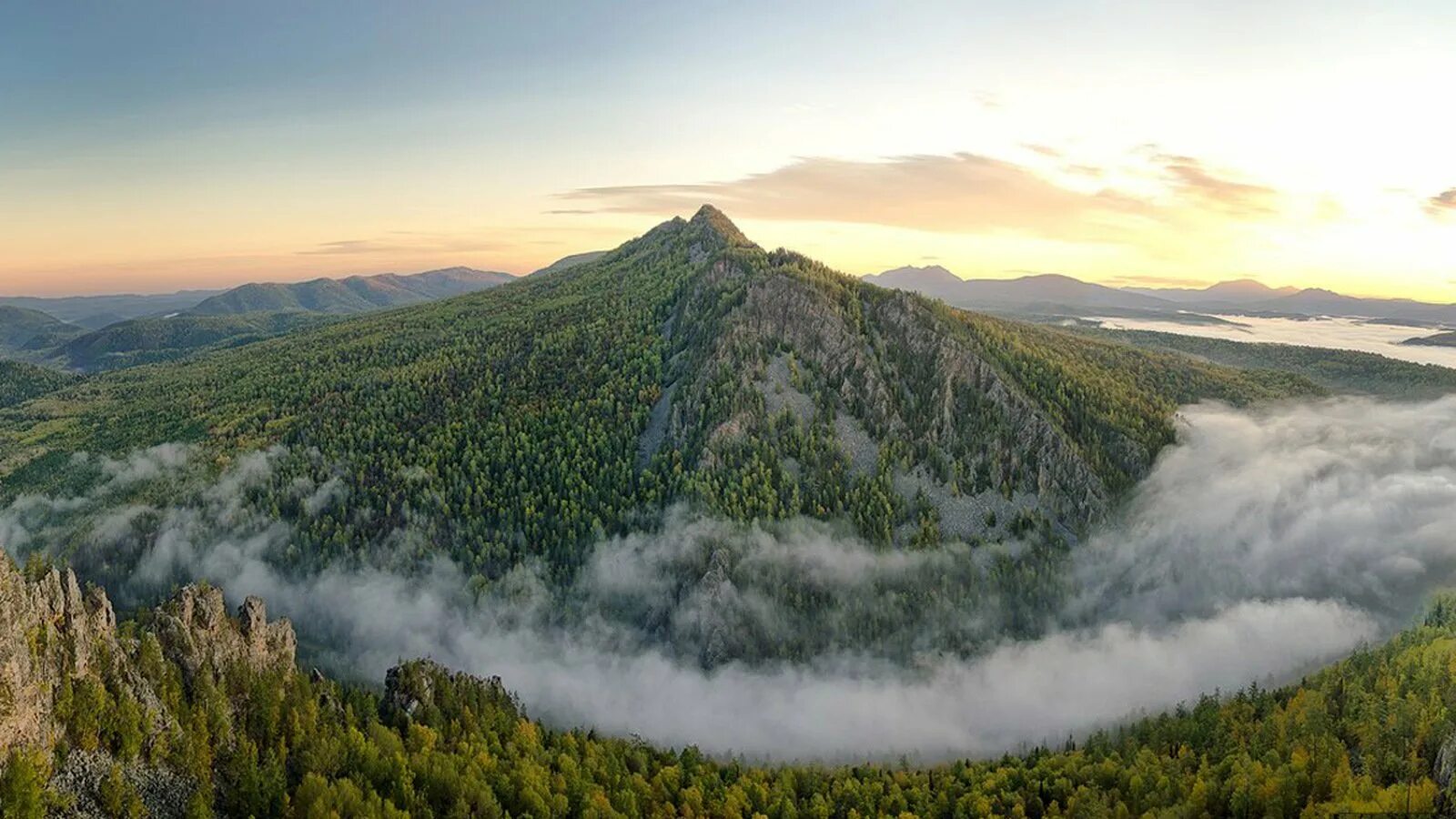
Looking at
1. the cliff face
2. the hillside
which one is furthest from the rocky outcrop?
the hillside

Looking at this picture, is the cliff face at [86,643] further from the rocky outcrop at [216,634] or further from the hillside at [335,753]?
the hillside at [335,753]

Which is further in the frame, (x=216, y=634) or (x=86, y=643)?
(x=216, y=634)

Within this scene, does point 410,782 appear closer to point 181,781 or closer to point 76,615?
point 181,781

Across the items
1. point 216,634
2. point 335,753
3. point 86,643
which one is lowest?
point 335,753

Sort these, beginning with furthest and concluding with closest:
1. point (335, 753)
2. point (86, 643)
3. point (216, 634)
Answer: point (216, 634), point (335, 753), point (86, 643)

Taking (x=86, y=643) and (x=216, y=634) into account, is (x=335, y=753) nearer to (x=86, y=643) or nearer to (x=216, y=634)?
(x=216, y=634)

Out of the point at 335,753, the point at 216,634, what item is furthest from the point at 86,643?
the point at 335,753

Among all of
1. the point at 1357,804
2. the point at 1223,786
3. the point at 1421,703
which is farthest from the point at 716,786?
the point at 1421,703

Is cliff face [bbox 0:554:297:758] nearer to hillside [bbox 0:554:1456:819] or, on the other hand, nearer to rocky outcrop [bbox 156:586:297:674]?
rocky outcrop [bbox 156:586:297:674]

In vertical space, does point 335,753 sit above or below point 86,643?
below
